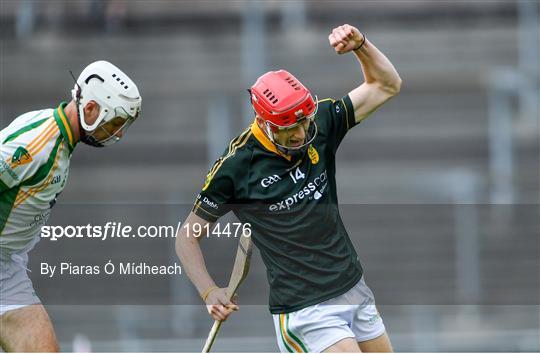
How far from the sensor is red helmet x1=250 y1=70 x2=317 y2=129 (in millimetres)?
4023

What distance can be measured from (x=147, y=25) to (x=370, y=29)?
207cm

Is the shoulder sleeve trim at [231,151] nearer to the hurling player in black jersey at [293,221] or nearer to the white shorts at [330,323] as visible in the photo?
the hurling player in black jersey at [293,221]

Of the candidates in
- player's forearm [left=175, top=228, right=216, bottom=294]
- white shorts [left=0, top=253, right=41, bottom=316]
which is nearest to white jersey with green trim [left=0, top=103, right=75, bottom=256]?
white shorts [left=0, top=253, right=41, bottom=316]

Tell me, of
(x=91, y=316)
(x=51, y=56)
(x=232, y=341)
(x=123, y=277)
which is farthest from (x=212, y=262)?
(x=51, y=56)

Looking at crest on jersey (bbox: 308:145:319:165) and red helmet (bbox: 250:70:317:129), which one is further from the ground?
red helmet (bbox: 250:70:317:129)

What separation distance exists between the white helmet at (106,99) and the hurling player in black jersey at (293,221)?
397 mm

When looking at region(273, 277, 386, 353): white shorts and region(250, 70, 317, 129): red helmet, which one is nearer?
region(250, 70, 317, 129): red helmet

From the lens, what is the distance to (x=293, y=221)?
165 inches

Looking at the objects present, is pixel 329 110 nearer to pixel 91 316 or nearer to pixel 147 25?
pixel 91 316

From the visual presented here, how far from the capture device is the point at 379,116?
9.71 m

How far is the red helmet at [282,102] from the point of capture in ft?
13.2

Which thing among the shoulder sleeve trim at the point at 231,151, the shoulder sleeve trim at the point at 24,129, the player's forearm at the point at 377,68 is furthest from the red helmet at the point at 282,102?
the shoulder sleeve trim at the point at 24,129

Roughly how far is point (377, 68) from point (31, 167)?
1.32 metres

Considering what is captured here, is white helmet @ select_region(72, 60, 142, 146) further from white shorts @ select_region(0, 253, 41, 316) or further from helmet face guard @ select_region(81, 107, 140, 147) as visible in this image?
white shorts @ select_region(0, 253, 41, 316)
